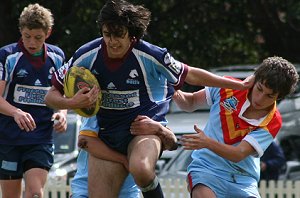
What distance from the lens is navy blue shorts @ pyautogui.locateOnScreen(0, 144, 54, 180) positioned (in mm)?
8766

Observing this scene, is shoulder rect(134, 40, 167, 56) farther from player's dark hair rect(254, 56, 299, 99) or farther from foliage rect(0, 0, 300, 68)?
foliage rect(0, 0, 300, 68)

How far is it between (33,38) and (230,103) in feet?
5.89

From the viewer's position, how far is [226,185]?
7828mm

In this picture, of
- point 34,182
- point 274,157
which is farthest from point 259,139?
point 274,157

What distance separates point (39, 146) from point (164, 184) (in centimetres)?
302

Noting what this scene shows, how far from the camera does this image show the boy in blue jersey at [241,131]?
7656 millimetres

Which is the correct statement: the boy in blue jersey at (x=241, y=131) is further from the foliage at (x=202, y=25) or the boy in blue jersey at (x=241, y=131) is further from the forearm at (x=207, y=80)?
the foliage at (x=202, y=25)

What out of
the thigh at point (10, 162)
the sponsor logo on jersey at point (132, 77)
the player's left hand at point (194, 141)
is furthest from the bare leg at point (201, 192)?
the thigh at point (10, 162)

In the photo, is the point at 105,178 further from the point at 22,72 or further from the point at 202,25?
the point at 202,25

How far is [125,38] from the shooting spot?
287 inches

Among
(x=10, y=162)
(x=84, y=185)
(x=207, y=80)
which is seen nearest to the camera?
(x=207, y=80)

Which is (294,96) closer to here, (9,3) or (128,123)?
(9,3)

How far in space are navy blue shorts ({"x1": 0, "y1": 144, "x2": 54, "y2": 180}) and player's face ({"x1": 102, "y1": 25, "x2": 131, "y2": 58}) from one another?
174cm

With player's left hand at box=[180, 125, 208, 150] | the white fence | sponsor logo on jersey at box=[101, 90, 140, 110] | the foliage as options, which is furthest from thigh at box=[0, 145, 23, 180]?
the foliage
